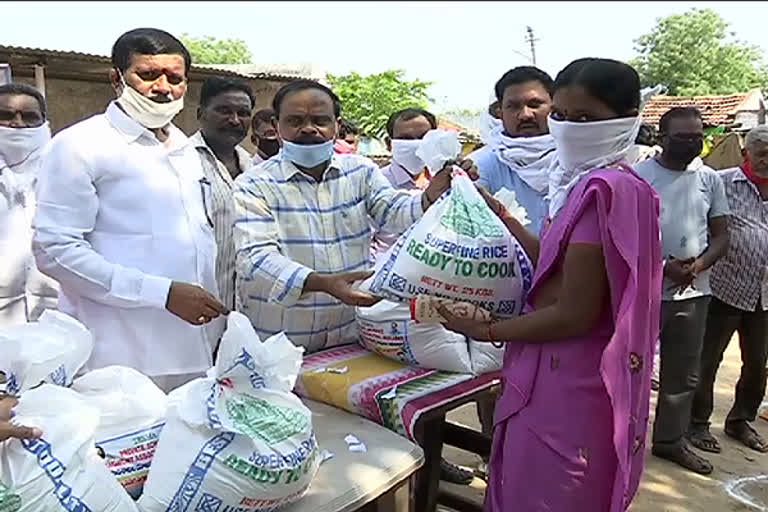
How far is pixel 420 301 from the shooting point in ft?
6.44

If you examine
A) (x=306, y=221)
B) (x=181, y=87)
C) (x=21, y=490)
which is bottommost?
(x=21, y=490)

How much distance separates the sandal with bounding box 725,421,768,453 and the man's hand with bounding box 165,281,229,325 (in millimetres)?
3885

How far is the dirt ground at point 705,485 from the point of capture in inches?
149

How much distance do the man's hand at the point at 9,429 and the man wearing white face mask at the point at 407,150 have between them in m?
2.85

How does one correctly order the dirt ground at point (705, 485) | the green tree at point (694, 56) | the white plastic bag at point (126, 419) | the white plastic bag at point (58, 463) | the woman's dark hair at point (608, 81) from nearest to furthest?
the white plastic bag at point (58, 463)
the white plastic bag at point (126, 419)
the woman's dark hair at point (608, 81)
the dirt ground at point (705, 485)
the green tree at point (694, 56)

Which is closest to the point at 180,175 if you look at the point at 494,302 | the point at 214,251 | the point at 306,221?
the point at 214,251

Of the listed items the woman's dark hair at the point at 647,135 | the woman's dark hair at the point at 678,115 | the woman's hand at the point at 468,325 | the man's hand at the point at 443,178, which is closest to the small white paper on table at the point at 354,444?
the woman's hand at the point at 468,325

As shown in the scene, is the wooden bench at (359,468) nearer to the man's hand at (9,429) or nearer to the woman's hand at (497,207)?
the man's hand at (9,429)

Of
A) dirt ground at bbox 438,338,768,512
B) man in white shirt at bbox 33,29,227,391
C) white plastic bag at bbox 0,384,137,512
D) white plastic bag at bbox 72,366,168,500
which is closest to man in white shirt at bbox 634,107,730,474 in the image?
dirt ground at bbox 438,338,768,512

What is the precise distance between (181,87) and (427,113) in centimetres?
288

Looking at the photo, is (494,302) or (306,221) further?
(306,221)

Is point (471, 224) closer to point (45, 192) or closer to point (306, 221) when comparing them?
point (306, 221)

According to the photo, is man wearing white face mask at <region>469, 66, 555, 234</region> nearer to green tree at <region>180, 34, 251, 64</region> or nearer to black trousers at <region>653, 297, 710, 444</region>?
black trousers at <region>653, 297, 710, 444</region>

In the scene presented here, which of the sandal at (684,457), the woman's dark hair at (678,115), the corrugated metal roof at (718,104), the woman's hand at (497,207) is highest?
the corrugated metal roof at (718,104)
